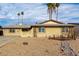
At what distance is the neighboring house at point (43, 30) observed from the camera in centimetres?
1700

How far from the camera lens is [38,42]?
17.0 m

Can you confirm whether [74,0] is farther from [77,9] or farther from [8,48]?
[8,48]

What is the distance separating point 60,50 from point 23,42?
597 millimetres

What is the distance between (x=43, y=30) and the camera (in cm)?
1705

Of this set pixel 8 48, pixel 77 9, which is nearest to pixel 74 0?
pixel 77 9

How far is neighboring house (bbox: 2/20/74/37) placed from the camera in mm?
17000

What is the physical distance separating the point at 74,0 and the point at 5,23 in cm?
114

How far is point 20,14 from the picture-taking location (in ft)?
55.8

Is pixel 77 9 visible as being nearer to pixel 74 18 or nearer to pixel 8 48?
pixel 74 18

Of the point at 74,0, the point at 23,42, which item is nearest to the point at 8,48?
the point at 23,42

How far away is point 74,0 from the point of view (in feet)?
55.7

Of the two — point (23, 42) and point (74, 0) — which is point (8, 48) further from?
point (74, 0)

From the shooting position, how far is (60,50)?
56.0ft

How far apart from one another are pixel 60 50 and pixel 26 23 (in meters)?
0.68
